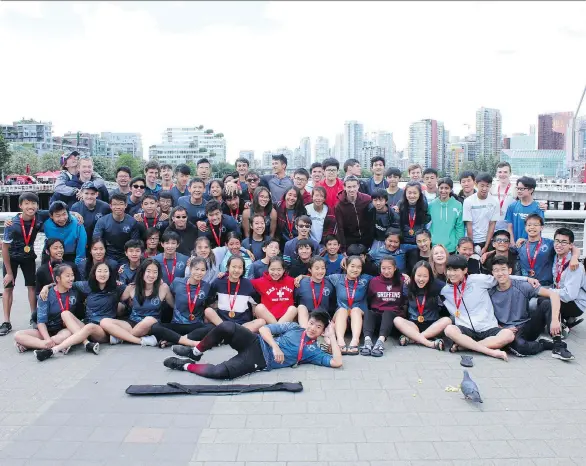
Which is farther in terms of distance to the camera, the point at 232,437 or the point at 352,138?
the point at 352,138

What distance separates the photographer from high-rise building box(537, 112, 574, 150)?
114 metres

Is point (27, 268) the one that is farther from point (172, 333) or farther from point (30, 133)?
point (30, 133)

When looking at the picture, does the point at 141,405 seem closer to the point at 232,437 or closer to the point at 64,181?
the point at 232,437

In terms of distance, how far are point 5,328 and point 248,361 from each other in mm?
3364

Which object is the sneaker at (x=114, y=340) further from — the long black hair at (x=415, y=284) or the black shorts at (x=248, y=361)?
the long black hair at (x=415, y=284)

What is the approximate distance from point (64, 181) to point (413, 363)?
5375mm

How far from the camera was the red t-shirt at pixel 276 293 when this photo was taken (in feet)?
20.0

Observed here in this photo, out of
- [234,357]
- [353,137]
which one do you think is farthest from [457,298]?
[353,137]

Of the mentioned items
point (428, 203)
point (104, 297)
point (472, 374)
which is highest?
point (428, 203)

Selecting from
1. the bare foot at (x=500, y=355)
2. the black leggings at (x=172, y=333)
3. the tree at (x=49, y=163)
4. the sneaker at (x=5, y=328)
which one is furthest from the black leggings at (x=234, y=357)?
the tree at (x=49, y=163)

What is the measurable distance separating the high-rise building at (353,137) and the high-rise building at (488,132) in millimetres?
16597

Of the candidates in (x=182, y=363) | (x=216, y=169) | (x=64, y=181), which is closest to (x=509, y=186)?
(x=182, y=363)

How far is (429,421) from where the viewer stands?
3.97m

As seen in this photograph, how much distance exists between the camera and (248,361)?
A: 495 cm
